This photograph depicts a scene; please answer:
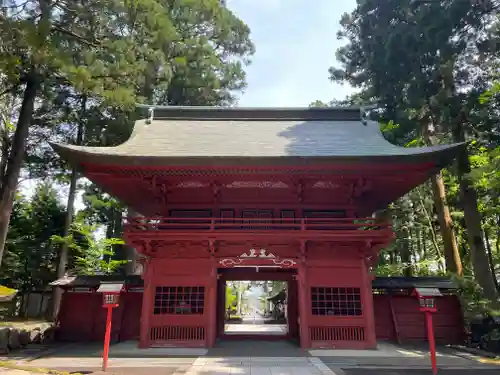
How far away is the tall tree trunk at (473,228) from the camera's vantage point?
14930 millimetres

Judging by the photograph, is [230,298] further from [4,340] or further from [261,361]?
[261,361]

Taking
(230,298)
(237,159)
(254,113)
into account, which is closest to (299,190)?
(237,159)

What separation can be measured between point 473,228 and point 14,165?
18.4 m

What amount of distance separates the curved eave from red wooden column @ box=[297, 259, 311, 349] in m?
3.69

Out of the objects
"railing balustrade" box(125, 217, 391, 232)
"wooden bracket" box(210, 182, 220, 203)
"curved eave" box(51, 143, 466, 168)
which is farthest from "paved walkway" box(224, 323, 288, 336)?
"curved eave" box(51, 143, 466, 168)

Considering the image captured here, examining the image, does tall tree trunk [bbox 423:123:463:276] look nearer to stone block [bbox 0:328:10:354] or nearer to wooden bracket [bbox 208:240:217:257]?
wooden bracket [bbox 208:240:217:257]

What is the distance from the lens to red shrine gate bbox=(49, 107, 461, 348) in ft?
38.2

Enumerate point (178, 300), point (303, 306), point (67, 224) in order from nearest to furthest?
point (303, 306) < point (178, 300) < point (67, 224)

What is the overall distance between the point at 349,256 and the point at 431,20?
35.1 ft

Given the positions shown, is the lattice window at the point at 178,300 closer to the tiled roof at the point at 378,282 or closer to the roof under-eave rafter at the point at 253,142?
the tiled roof at the point at 378,282

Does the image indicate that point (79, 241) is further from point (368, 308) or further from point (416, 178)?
point (416, 178)

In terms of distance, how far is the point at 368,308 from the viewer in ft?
40.8

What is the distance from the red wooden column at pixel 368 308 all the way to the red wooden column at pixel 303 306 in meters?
1.93

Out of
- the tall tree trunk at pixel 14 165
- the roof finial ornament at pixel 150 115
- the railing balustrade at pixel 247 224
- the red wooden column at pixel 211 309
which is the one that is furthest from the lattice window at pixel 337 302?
the tall tree trunk at pixel 14 165
